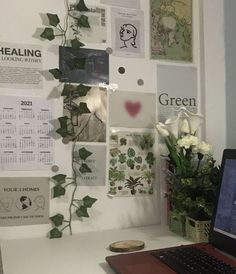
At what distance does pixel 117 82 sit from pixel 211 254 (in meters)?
0.77

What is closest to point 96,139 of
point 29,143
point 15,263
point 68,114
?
point 68,114

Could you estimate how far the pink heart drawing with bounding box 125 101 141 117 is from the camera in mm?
1458

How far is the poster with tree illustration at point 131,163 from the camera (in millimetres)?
1427

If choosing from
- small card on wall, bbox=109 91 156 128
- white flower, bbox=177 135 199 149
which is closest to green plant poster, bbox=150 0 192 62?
small card on wall, bbox=109 91 156 128

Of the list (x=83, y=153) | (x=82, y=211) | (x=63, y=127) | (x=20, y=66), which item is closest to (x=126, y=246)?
(x=82, y=211)

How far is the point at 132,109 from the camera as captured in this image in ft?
4.81

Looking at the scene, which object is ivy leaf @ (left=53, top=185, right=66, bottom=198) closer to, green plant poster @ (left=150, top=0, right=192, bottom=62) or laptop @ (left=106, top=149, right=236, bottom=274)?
laptop @ (left=106, top=149, right=236, bottom=274)

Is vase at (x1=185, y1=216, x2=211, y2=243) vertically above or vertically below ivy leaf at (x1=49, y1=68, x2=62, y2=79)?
below

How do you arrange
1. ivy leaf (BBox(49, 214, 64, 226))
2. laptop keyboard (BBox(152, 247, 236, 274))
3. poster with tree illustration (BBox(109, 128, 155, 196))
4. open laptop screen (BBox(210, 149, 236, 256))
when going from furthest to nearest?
poster with tree illustration (BBox(109, 128, 155, 196)), ivy leaf (BBox(49, 214, 64, 226)), open laptop screen (BBox(210, 149, 236, 256)), laptop keyboard (BBox(152, 247, 236, 274))

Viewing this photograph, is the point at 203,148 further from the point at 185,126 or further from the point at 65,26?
the point at 65,26

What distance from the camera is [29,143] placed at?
1326 millimetres

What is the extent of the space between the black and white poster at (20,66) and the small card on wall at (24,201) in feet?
1.19

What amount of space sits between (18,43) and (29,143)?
384 mm

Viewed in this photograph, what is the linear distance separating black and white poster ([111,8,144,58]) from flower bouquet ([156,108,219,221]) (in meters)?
0.33
